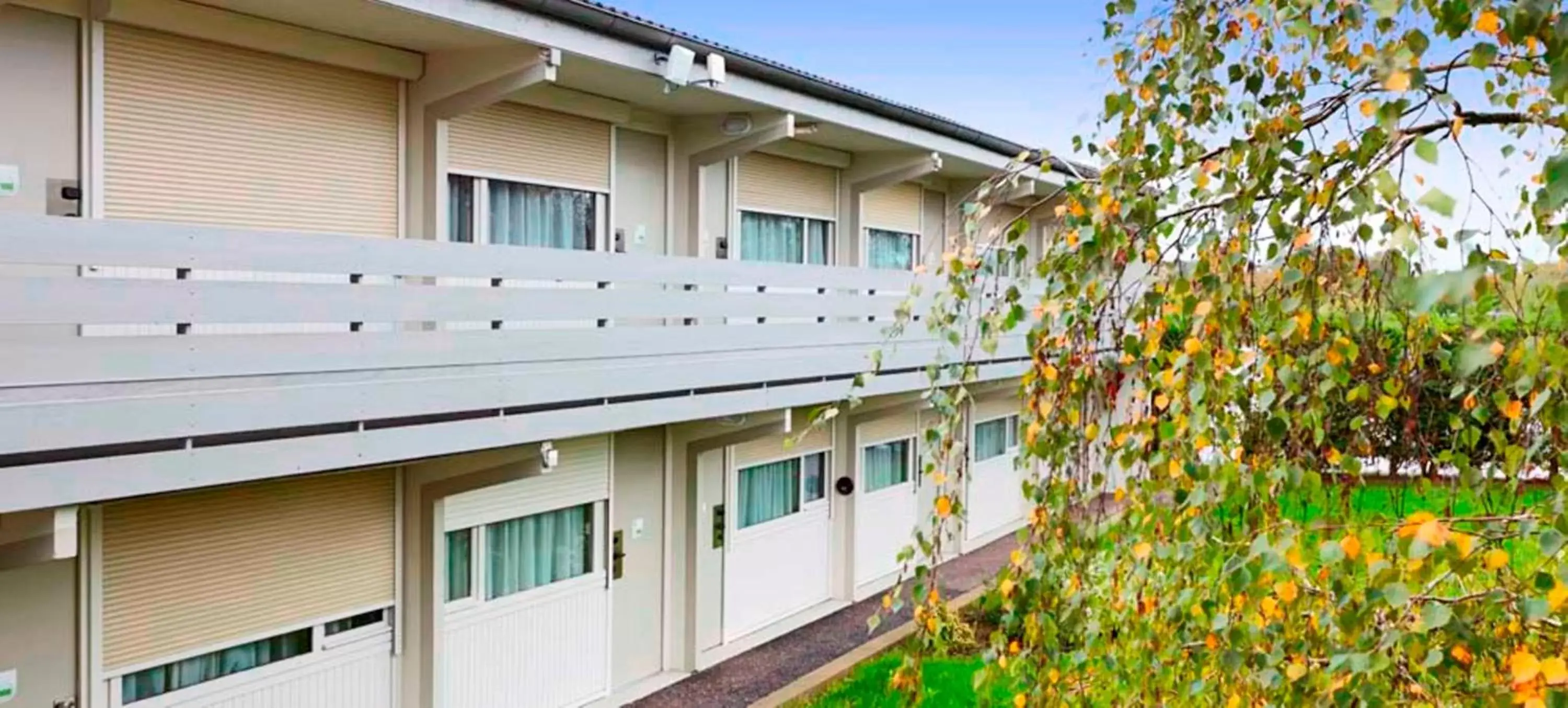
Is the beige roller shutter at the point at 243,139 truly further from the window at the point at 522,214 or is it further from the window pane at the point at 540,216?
the window pane at the point at 540,216

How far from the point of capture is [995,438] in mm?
18047

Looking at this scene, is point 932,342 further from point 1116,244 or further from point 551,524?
point 1116,244

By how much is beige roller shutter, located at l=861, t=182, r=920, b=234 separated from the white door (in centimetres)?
289

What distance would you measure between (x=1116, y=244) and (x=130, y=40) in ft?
18.8

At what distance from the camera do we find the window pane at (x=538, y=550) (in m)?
8.98

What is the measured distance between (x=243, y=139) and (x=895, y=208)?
8.82 m

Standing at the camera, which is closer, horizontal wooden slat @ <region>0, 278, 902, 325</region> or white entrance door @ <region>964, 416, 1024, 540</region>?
horizontal wooden slat @ <region>0, 278, 902, 325</region>

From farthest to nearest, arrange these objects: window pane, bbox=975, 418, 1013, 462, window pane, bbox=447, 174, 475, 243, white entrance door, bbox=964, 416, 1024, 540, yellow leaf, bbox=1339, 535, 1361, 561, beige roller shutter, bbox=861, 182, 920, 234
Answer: window pane, bbox=975, 418, 1013, 462, white entrance door, bbox=964, 416, 1024, 540, beige roller shutter, bbox=861, 182, 920, 234, window pane, bbox=447, 174, 475, 243, yellow leaf, bbox=1339, 535, 1361, 561

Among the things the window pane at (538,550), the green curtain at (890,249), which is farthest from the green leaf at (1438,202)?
the green curtain at (890,249)

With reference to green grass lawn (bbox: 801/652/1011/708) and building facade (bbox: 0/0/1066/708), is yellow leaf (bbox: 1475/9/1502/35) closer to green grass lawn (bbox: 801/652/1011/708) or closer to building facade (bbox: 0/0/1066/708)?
building facade (bbox: 0/0/1066/708)

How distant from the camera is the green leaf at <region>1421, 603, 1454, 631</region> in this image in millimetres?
1847

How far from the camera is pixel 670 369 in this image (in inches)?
351

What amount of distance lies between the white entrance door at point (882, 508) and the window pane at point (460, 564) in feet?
20.0

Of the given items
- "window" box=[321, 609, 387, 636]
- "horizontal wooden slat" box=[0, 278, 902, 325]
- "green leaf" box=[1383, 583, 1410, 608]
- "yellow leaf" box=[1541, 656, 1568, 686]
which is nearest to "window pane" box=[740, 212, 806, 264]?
"horizontal wooden slat" box=[0, 278, 902, 325]
